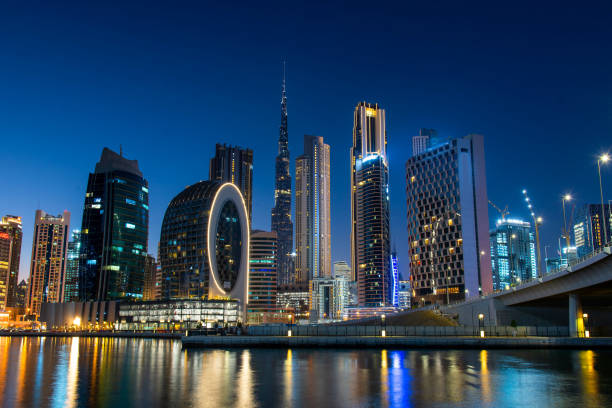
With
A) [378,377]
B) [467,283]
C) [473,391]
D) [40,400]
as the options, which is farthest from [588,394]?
[467,283]

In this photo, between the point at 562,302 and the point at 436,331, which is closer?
the point at 436,331

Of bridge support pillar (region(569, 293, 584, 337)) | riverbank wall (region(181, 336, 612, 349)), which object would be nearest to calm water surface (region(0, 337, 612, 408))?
riverbank wall (region(181, 336, 612, 349))

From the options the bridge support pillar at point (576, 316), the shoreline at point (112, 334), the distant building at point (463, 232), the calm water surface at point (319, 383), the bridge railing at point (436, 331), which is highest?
the distant building at point (463, 232)

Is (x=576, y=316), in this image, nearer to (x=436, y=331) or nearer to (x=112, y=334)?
(x=436, y=331)

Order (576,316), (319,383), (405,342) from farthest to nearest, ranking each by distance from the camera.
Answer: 1. (576,316)
2. (405,342)
3. (319,383)

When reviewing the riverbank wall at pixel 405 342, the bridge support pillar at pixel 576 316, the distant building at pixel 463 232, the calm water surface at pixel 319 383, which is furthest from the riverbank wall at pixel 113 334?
the bridge support pillar at pixel 576 316

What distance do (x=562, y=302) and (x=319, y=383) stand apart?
72.5m

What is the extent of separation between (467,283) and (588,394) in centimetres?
16171

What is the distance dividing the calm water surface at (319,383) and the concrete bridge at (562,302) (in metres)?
14.9

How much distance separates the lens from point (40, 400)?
3039cm

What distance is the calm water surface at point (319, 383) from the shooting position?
29.3 m

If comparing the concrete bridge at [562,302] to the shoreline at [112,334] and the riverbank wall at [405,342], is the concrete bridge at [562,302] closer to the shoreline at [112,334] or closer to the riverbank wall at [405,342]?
the riverbank wall at [405,342]

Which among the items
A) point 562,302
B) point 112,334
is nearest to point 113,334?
point 112,334

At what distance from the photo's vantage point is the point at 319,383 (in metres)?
36.6
